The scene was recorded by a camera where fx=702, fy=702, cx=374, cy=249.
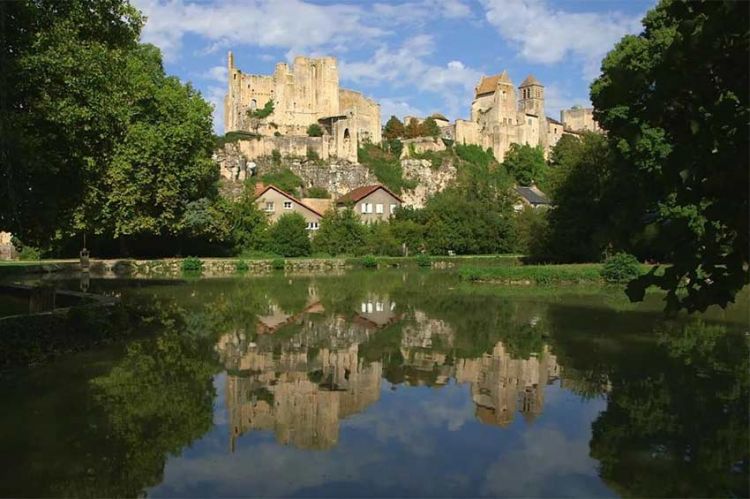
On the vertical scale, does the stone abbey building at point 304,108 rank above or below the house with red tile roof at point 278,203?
above

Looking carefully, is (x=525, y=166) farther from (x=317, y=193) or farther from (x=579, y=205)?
(x=579, y=205)

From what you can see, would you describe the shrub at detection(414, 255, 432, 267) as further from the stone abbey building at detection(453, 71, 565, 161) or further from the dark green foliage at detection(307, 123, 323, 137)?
the stone abbey building at detection(453, 71, 565, 161)

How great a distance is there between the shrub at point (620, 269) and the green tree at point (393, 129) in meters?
64.5

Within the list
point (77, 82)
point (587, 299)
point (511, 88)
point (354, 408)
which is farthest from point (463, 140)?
point (354, 408)

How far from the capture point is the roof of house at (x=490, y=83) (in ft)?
344

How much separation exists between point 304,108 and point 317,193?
52.9 feet

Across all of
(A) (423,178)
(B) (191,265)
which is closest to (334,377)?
(B) (191,265)

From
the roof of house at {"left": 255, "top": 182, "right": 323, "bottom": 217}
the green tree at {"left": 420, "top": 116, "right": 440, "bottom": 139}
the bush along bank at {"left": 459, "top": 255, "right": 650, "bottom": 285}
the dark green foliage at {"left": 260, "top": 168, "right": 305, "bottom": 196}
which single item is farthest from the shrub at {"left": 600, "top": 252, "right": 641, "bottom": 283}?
the green tree at {"left": 420, "top": 116, "right": 440, "bottom": 139}

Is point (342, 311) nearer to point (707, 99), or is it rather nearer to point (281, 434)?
point (281, 434)

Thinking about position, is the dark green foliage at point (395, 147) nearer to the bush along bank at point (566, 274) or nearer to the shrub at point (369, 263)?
the shrub at point (369, 263)

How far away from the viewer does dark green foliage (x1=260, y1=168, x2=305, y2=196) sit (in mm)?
74812

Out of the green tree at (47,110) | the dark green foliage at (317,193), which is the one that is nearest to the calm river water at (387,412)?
the green tree at (47,110)

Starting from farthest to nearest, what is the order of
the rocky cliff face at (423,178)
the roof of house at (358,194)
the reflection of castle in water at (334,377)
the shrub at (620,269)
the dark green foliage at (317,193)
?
the rocky cliff face at (423,178) → the dark green foliage at (317,193) → the roof of house at (358,194) → the shrub at (620,269) → the reflection of castle in water at (334,377)

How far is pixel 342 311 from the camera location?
2286cm
